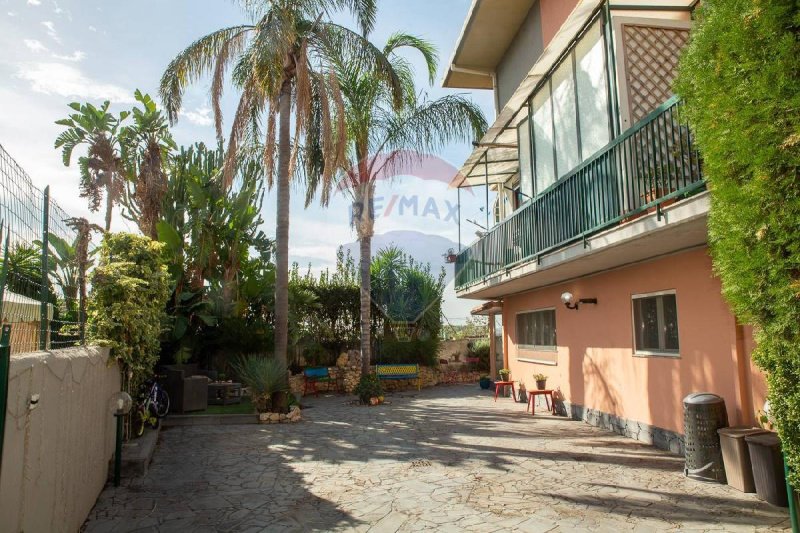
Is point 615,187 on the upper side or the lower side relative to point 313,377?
upper

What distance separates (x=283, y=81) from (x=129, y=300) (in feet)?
25.8

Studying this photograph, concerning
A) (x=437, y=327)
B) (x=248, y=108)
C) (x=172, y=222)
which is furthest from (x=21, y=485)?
(x=437, y=327)

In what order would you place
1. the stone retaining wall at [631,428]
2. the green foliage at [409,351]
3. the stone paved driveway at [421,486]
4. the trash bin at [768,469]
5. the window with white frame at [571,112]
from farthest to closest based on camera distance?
1. the green foliage at [409,351]
2. the window with white frame at [571,112]
3. the stone retaining wall at [631,428]
4. the trash bin at [768,469]
5. the stone paved driveway at [421,486]

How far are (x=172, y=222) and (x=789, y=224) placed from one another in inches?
633

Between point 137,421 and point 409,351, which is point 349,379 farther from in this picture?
point 137,421

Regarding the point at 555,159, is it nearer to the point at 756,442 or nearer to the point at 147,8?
the point at 756,442

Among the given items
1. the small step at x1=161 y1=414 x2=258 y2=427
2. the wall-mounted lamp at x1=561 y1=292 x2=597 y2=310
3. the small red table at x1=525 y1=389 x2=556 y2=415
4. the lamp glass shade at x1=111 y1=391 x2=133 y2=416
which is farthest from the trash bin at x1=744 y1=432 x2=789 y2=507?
the small step at x1=161 y1=414 x2=258 y2=427

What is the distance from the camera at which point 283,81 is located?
13.6m

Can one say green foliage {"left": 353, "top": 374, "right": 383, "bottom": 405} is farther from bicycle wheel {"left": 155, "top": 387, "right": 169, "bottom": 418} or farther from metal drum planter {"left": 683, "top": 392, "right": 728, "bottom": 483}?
metal drum planter {"left": 683, "top": 392, "right": 728, "bottom": 483}

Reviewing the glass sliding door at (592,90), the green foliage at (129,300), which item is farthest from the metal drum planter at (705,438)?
the green foliage at (129,300)

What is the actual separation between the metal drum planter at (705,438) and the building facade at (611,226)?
34 cm

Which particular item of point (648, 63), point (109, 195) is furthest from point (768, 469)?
point (109, 195)

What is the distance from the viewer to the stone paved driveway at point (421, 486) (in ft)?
16.9

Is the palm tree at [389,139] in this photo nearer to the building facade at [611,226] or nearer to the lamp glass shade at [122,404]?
the building facade at [611,226]
